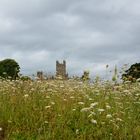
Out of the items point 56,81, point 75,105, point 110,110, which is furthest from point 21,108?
point 56,81

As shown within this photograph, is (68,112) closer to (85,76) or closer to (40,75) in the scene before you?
(85,76)

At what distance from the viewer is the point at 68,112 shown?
329 inches

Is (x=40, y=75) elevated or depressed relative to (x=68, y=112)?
elevated

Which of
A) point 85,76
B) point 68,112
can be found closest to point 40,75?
point 85,76

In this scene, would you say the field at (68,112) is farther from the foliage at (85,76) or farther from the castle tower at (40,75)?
the castle tower at (40,75)

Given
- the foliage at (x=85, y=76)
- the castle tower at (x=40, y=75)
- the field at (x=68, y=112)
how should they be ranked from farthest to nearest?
the castle tower at (x=40, y=75) < the foliage at (x=85, y=76) < the field at (x=68, y=112)

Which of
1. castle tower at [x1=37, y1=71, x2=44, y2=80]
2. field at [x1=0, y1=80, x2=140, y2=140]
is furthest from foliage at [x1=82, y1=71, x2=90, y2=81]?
castle tower at [x1=37, y1=71, x2=44, y2=80]

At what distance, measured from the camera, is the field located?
25.0 feet

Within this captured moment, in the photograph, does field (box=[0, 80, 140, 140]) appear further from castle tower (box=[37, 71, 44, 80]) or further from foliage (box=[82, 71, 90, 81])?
castle tower (box=[37, 71, 44, 80])

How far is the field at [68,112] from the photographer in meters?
7.62

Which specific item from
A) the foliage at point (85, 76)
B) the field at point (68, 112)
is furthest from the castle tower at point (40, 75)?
the foliage at point (85, 76)

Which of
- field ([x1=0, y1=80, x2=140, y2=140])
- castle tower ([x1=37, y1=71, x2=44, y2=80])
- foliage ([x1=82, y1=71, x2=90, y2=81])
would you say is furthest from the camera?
castle tower ([x1=37, y1=71, x2=44, y2=80])

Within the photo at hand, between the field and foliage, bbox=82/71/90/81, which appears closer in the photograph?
the field

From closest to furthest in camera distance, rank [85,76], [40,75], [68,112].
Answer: [68,112] → [85,76] → [40,75]
